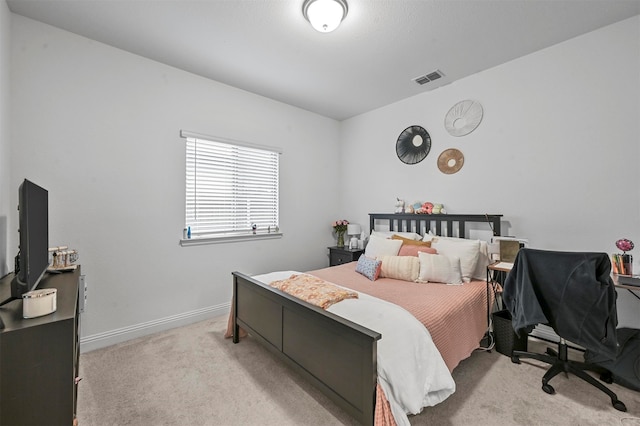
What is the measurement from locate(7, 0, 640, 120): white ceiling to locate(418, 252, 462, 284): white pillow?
2.04 meters

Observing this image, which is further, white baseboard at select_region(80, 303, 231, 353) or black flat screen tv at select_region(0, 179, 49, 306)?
white baseboard at select_region(80, 303, 231, 353)

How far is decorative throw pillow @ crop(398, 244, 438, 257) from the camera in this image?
304 centimetres

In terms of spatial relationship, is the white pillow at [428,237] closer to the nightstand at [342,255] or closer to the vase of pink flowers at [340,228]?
the nightstand at [342,255]

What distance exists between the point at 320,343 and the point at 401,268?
1347 mm

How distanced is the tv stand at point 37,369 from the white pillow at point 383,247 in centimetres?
269

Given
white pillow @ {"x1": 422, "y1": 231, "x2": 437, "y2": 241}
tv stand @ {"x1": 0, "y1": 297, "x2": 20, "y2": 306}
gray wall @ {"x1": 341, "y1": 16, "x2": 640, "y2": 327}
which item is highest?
gray wall @ {"x1": 341, "y1": 16, "x2": 640, "y2": 327}

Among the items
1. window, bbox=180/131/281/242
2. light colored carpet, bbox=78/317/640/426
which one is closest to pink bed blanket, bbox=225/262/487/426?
light colored carpet, bbox=78/317/640/426

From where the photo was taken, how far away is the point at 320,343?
1.79 m

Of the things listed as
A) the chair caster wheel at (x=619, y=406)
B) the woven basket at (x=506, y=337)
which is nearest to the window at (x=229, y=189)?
the woven basket at (x=506, y=337)

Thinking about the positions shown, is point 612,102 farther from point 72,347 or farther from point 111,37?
point 111,37

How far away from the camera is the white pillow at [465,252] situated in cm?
277

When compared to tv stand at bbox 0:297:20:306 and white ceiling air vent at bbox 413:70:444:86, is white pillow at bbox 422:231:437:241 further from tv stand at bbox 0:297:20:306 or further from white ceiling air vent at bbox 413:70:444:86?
tv stand at bbox 0:297:20:306

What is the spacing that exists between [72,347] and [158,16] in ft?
7.93

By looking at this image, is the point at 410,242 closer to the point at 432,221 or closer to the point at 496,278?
the point at 432,221
